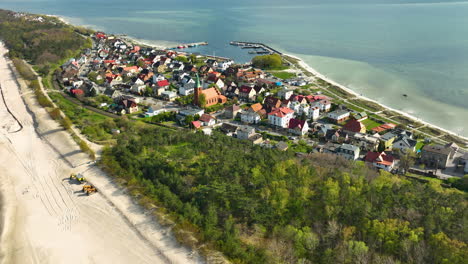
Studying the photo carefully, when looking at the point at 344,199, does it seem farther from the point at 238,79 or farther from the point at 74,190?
the point at 238,79

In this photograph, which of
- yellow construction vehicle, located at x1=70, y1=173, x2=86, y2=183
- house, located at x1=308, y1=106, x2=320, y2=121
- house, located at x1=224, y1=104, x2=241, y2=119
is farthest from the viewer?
house, located at x1=224, y1=104, x2=241, y2=119

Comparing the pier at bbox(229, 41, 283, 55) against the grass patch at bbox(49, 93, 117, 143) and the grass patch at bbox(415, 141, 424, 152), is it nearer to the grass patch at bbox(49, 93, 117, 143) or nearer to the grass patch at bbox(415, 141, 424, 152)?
the grass patch at bbox(49, 93, 117, 143)

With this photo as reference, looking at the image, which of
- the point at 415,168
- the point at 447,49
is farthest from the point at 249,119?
the point at 447,49

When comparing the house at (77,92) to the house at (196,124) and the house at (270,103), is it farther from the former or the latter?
the house at (270,103)

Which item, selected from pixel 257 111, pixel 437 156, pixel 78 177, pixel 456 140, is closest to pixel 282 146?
pixel 257 111

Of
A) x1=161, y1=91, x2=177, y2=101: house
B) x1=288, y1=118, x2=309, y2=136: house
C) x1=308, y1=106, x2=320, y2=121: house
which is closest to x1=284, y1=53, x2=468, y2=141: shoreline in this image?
x1=308, y1=106, x2=320, y2=121: house
